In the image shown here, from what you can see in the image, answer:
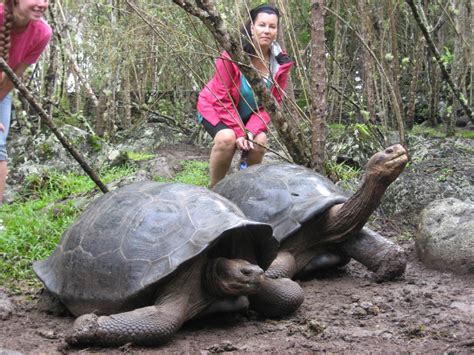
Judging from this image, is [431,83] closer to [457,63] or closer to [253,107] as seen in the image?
[457,63]

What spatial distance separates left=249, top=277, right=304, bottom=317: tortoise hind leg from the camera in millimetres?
3070

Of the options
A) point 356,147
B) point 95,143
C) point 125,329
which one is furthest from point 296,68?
point 125,329

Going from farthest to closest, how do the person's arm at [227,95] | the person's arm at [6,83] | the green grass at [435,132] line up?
the green grass at [435,132] → the person's arm at [227,95] → the person's arm at [6,83]

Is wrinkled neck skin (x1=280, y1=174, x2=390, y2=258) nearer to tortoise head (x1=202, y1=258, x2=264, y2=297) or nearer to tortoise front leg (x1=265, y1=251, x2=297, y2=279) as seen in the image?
tortoise front leg (x1=265, y1=251, x2=297, y2=279)

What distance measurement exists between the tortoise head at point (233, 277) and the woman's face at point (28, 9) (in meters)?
1.86

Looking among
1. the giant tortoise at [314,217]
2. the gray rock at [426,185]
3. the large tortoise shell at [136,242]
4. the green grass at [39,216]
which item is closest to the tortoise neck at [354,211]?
the giant tortoise at [314,217]

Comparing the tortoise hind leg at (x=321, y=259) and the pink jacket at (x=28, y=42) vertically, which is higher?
the pink jacket at (x=28, y=42)

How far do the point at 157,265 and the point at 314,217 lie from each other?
1323 millimetres

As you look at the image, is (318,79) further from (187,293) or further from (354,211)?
(187,293)

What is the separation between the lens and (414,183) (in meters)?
5.13

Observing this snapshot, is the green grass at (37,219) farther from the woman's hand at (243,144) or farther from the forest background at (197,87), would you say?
the woman's hand at (243,144)

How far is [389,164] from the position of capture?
11.5 ft

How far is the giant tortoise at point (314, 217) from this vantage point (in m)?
3.73

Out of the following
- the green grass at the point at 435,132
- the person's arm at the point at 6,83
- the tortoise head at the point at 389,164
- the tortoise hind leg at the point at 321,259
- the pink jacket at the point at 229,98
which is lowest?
the green grass at the point at 435,132
